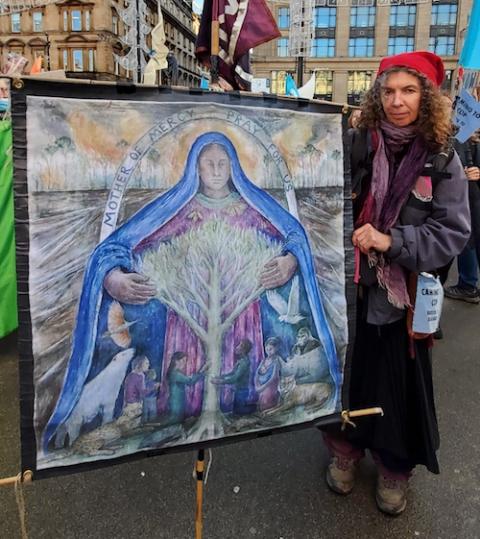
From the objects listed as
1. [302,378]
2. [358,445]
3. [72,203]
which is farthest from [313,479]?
[72,203]

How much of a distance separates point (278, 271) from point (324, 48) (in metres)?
65.3

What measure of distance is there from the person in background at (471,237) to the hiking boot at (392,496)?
315 cm

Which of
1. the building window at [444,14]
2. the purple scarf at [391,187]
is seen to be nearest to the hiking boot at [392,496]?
the purple scarf at [391,187]

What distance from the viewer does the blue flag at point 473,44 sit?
14.6 feet

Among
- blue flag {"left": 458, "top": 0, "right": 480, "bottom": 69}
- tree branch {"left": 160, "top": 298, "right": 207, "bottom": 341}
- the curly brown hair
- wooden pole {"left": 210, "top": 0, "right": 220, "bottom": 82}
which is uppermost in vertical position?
blue flag {"left": 458, "top": 0, "right": 480, "bottom": 69}

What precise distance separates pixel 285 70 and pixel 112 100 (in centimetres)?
6385

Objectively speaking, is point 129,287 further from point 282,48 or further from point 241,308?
point 282,48

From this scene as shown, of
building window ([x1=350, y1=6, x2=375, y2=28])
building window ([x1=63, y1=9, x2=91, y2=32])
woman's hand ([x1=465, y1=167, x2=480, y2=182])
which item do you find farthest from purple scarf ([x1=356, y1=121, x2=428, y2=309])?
building window ([x1=350, y1=6, x2=375, y2=28])

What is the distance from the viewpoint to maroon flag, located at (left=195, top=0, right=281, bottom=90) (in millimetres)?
3285

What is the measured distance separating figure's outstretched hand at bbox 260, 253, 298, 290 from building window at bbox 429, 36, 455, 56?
216 feet

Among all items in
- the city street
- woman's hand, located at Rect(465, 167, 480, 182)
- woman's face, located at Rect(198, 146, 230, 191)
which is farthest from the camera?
woman's hand, located at Rect(465, 167, 480, 182)

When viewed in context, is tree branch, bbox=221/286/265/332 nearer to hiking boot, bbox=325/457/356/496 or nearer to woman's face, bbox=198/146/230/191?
woman's face, bbox=198/146/230/191

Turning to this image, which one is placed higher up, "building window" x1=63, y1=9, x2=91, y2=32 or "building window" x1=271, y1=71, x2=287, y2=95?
"building window" x1=63, y1=9, x2=91, y2=32

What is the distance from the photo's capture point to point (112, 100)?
4.57 ft
